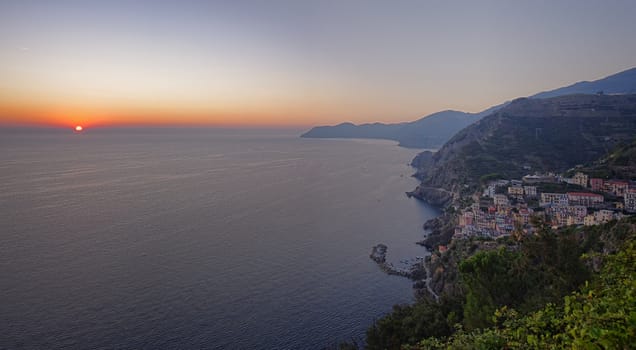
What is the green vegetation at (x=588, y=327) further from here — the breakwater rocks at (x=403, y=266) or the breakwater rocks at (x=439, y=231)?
the breakwater rocks at (x=439, y=231)

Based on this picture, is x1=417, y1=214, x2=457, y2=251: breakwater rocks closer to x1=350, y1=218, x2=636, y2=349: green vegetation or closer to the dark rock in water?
the dark rock in water

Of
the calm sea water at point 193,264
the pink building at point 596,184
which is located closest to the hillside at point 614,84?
the pink building at point 596,184

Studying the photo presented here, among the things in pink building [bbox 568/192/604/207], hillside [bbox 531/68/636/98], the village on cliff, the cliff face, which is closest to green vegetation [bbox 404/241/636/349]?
the village on cliff

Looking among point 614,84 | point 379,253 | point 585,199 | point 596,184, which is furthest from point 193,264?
point 614,84

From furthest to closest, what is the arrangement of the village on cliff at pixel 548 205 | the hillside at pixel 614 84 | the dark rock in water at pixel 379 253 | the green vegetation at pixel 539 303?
the hillside at pixel 614 84 → the dark rock in water at pixel 379 253 → the village on cliff at pixel 548 205 → the green vegetation at pixel 539 303

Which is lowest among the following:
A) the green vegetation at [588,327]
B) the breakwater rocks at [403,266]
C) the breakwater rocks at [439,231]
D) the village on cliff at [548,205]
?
the breakwater rocks at [403,266]

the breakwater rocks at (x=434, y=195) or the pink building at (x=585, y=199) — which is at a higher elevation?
the pink building at (x=585, y=199)
